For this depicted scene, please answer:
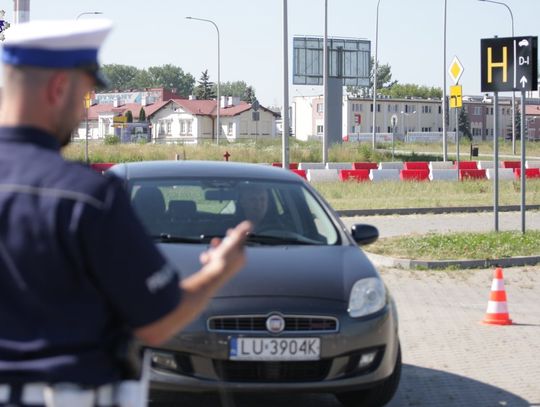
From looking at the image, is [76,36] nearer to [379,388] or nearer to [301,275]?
[301,275]

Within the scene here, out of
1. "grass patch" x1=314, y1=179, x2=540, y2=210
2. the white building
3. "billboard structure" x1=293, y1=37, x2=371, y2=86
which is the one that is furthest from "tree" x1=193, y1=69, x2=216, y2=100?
"grass patch" x1=314, y1=179, x2=540, y2=210

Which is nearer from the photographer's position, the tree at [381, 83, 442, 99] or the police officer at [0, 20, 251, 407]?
the police officer at [0, 20, 251, 407]

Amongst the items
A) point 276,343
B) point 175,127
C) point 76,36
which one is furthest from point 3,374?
point 175,127

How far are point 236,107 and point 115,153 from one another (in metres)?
82.1

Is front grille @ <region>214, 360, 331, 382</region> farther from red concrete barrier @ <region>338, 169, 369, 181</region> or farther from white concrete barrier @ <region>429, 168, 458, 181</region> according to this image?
white concrete barrier @ <region>429, 168, 458, 181</region>

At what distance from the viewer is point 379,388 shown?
6.62 m

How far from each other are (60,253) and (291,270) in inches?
163

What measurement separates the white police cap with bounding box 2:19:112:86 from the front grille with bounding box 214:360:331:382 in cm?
366

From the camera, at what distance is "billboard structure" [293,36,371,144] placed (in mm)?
69000

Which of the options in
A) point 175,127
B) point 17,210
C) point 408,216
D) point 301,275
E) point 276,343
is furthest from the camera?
point 175,127

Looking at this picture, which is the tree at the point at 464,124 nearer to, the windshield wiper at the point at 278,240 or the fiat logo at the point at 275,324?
the windshield wiper at the point at 278,240

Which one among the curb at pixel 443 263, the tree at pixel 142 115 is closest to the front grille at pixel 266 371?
the curb at pixel 443 263

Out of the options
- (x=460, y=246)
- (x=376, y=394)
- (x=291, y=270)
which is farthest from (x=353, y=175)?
(x=291, y=270)

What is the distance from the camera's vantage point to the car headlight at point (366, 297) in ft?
20.8
